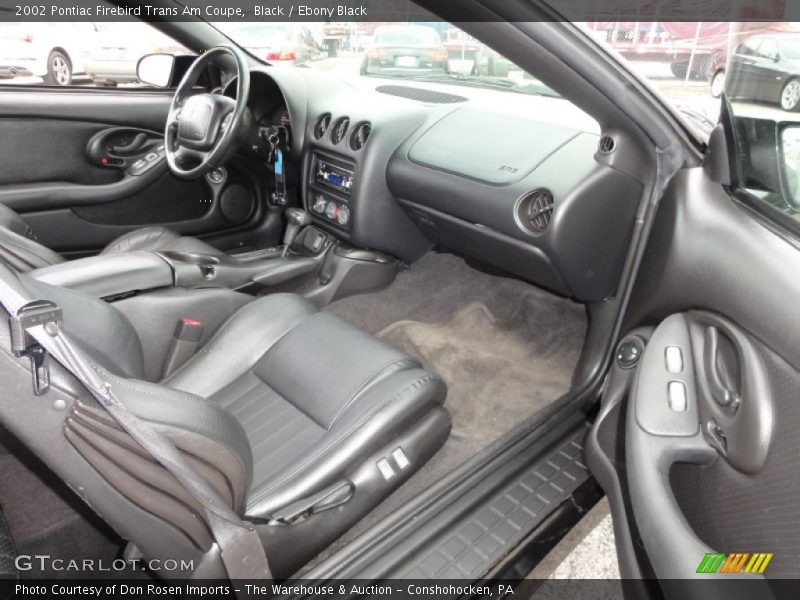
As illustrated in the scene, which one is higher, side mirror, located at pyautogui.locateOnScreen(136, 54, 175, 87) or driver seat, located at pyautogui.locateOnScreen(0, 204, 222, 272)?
side mirror, located at pyautogui.locateOnScreen(136, 54, 175, 87)

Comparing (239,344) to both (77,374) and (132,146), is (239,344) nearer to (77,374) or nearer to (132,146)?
(77,374)

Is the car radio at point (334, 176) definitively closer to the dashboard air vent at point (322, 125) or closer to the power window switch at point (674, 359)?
the dashboard air vent at point (322, 125)

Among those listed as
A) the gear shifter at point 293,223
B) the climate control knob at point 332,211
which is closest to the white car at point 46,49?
the gear shifter at point 293,223

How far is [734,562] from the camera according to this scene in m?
1.00

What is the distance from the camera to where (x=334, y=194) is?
8.30 feet

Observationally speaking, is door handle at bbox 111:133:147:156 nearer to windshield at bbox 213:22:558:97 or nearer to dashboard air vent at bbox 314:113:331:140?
windshield at bbox 213:22:558:97

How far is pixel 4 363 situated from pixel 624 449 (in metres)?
1.19

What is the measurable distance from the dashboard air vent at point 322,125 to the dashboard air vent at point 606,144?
1.27 metres

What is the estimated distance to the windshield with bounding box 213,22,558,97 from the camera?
6.93ft

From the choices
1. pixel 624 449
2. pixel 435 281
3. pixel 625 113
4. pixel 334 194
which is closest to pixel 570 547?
pixel 624 449

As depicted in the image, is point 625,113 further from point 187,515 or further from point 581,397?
point 187,515

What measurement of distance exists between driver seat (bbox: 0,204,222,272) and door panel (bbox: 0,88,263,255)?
0.29 metres

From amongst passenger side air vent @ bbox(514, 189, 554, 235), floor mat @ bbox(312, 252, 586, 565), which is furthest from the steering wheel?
passenger side air vent @ bbox(514, 189, 554, 235)

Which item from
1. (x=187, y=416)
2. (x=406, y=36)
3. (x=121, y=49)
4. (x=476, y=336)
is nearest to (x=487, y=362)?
(x=476, y=336)
